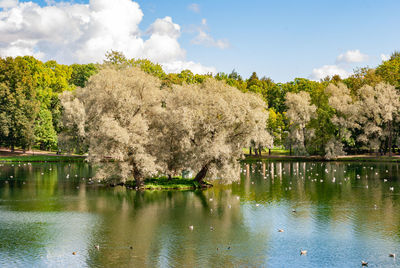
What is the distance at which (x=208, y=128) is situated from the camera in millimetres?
54875

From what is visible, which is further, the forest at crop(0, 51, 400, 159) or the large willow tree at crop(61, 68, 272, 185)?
the forest at crop(0, 51, 400, 159)

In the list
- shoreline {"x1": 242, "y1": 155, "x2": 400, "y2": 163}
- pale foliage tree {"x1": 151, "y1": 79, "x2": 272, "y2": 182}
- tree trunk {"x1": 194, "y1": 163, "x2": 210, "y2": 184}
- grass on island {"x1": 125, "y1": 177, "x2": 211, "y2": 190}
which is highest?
pale foliage tree {"x1": 151, "y1": 79, "x2": 272, "y2": 182}

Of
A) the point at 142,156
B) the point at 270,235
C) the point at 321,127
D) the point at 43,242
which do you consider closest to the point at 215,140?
the point at 142,156

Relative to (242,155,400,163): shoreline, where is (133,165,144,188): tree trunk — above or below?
below

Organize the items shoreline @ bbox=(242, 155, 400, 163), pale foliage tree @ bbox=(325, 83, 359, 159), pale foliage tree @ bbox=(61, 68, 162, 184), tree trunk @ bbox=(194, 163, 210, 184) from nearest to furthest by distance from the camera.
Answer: pale foliage tree @ bbox=(61, 68, 162, 184) < tree trunk @ bbox=(194, 163, 210, 184) < shoreline @ bbox=(242, 155, 400, 163) < pale foliage tree @ bbox=(325, 83, 359, 159)

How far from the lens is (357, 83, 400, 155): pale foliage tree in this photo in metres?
104

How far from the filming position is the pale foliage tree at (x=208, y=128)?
54938 millimetres

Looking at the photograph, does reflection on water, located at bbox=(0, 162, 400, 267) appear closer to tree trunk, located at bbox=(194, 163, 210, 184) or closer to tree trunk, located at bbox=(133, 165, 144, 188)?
tree trunk, located at bbox=(133, 165, 144, 188)

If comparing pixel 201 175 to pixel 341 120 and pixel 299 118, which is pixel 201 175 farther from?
pixel 341 120

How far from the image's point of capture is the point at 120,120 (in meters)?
56.2

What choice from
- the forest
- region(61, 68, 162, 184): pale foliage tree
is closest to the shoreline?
the forest

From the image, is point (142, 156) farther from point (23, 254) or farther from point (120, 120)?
point (23, 254)

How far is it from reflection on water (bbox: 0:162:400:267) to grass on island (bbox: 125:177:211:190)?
8.06ft

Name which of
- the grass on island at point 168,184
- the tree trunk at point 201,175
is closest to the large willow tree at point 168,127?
the tree trunk at point 201,175
